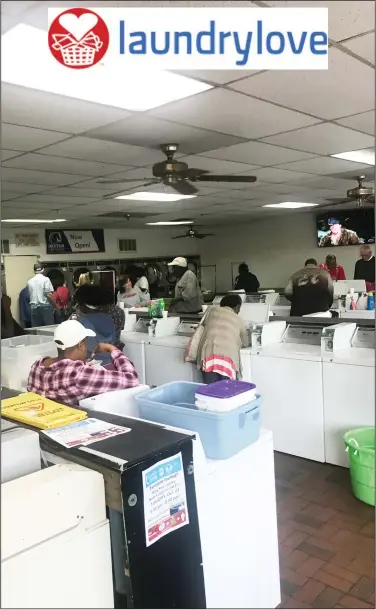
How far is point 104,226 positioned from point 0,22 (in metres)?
10.1

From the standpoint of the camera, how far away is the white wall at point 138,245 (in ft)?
32.7

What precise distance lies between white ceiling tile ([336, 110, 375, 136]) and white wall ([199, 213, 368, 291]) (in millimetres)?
6825

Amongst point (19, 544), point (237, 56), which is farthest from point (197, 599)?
point (237, 56)

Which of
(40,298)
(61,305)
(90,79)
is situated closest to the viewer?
(90,79)

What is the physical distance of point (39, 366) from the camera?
2361 millimetres

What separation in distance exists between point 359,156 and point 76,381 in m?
3.76

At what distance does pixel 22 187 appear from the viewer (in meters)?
5.36

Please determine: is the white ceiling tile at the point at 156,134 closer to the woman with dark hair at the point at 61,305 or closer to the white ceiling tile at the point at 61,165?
the white ceiling tile at the point at 61,165

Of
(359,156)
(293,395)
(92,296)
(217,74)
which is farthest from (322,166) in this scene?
(217,74)

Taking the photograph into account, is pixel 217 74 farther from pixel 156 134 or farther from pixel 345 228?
pixel 345 228

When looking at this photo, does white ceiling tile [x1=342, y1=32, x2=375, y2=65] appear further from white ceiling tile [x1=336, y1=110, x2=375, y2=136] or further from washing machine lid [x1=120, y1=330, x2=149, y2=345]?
washing machine lid [x1=120, y1=330, x2=149, y2=345]

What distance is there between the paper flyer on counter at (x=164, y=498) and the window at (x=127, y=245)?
33.8 ft

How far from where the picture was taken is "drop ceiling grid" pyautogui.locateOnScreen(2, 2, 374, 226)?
8.15 ft

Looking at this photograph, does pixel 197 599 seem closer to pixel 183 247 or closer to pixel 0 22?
pixel 0 22
